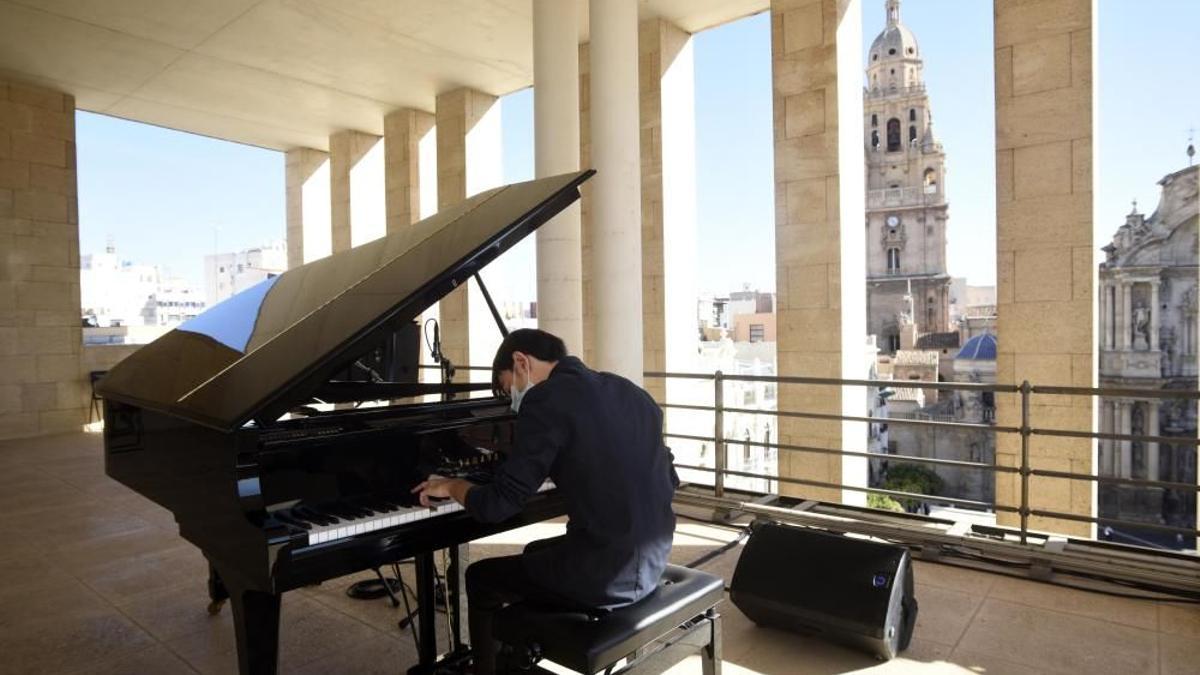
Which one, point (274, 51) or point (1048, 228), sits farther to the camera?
point (274, 51)

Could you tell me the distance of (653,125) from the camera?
841cm

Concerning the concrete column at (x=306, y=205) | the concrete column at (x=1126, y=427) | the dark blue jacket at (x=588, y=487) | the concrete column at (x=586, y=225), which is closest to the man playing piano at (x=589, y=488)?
the dark blue jacket at (x=588, y=487)

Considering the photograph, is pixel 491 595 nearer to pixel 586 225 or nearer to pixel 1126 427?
pixel 586 225

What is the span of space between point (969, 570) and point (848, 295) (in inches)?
137

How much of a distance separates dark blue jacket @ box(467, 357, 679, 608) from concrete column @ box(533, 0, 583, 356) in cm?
429

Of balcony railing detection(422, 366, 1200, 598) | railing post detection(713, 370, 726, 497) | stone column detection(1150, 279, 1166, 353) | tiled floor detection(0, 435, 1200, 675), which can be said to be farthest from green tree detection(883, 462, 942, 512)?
tiled floor detection(0, 435, 1200, 675)

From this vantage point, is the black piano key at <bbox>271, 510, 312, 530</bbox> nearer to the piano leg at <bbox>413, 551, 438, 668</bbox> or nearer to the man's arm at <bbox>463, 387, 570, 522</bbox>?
the man's arm at <bbox>463, 387, 570, 522</bbox>

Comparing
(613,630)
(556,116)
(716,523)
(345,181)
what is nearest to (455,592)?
(613,630)

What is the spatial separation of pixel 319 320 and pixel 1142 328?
5225cm

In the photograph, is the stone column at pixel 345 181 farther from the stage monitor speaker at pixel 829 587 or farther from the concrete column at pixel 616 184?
the stage monitor speaker at pixel 829 587

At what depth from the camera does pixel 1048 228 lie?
17.8 ft

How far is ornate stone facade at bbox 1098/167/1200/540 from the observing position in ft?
138

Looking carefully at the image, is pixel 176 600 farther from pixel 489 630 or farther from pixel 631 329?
pixel 631 329

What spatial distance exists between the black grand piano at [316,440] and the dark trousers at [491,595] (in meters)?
0.14
